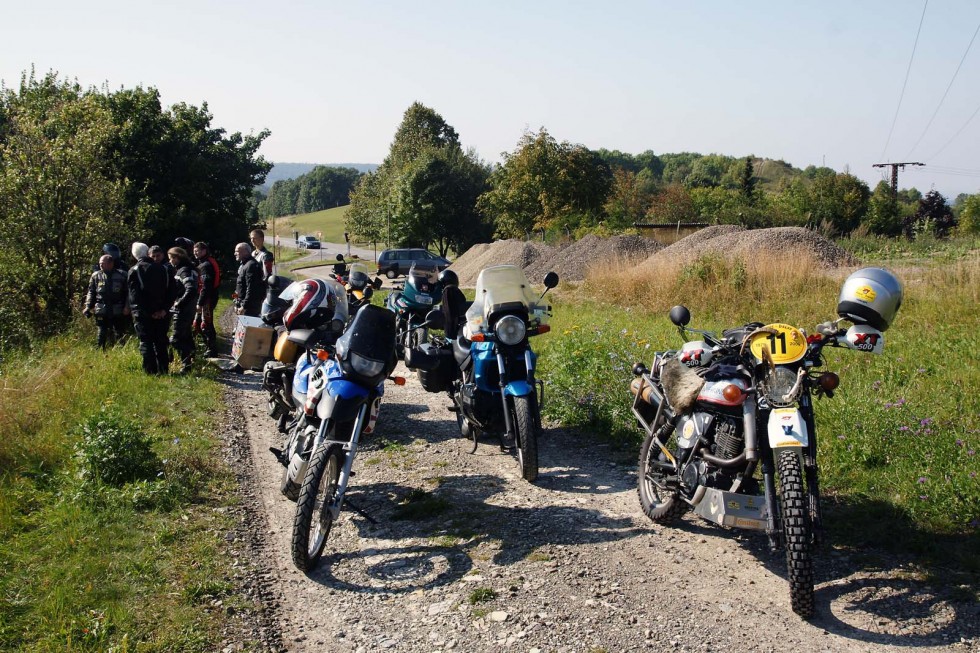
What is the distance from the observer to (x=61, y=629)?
3.95 meters

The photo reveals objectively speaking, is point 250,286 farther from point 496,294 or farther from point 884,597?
point 884,597

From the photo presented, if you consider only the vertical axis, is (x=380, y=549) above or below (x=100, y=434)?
below

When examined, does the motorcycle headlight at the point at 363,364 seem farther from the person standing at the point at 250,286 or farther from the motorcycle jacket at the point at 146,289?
the person standing at the point at 250,286

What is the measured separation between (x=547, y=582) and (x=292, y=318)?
3214mm

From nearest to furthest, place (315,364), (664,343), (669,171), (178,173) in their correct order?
(315,364) → (664,343) → (178,173) → (669,171)

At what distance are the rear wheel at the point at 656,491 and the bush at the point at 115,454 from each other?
154 inches

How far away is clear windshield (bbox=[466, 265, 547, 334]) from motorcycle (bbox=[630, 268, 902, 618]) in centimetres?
205

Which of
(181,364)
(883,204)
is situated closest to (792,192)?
(883,204)

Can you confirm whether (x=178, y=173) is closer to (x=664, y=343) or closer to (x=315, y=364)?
(x=664, y=343)

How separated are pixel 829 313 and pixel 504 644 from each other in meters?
9.22

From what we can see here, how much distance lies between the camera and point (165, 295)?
10297mm

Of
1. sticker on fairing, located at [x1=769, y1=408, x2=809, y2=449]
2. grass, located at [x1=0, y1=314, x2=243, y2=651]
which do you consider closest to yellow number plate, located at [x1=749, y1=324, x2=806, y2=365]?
sticker on fairing, located at [x1=769, y1=408, x2=809, y2=449]

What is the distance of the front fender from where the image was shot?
248 inches

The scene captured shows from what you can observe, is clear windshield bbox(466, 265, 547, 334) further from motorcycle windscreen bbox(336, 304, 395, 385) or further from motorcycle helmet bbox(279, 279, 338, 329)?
motorcycle windscreen bbox(336, 304, 395, 385)
